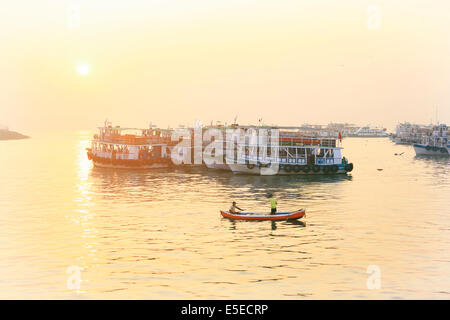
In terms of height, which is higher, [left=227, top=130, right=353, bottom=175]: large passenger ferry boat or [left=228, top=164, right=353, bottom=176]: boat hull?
[left=227, top=130, right=353, bottom=175]: large passenger ferry boat

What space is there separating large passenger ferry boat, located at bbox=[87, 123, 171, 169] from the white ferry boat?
310ft

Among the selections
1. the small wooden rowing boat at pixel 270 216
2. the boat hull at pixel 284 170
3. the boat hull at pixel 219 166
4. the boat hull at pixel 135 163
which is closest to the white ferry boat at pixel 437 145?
the boat hull at pixel 284 170

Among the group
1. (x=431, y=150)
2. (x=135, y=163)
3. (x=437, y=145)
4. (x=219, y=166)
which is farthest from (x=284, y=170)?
(x=437, y=145)

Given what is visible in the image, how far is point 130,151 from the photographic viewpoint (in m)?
99.4

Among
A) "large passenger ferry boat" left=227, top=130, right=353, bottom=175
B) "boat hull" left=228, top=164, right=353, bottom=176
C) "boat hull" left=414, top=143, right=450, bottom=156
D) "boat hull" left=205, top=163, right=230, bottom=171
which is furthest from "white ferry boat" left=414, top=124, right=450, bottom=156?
"boat hull" left=205, top=163, right=230, bottom=171

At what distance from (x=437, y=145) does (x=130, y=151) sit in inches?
4582

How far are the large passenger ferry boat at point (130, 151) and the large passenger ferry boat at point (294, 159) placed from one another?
1911 cm

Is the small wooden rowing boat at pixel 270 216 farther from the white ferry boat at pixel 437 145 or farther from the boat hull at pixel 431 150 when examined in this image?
the boat hull at pixel 431 150

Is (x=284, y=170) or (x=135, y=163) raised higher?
(x=135, y=163)

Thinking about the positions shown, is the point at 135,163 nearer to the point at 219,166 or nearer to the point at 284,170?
the point at 219,166

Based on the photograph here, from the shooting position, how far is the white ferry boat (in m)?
158

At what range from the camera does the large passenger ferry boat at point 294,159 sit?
278ft

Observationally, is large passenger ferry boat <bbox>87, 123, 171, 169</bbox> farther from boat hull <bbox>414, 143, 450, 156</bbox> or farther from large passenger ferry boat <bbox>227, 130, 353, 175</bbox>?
boat hull <bbox>414, 143, 450, 156</bbox>
